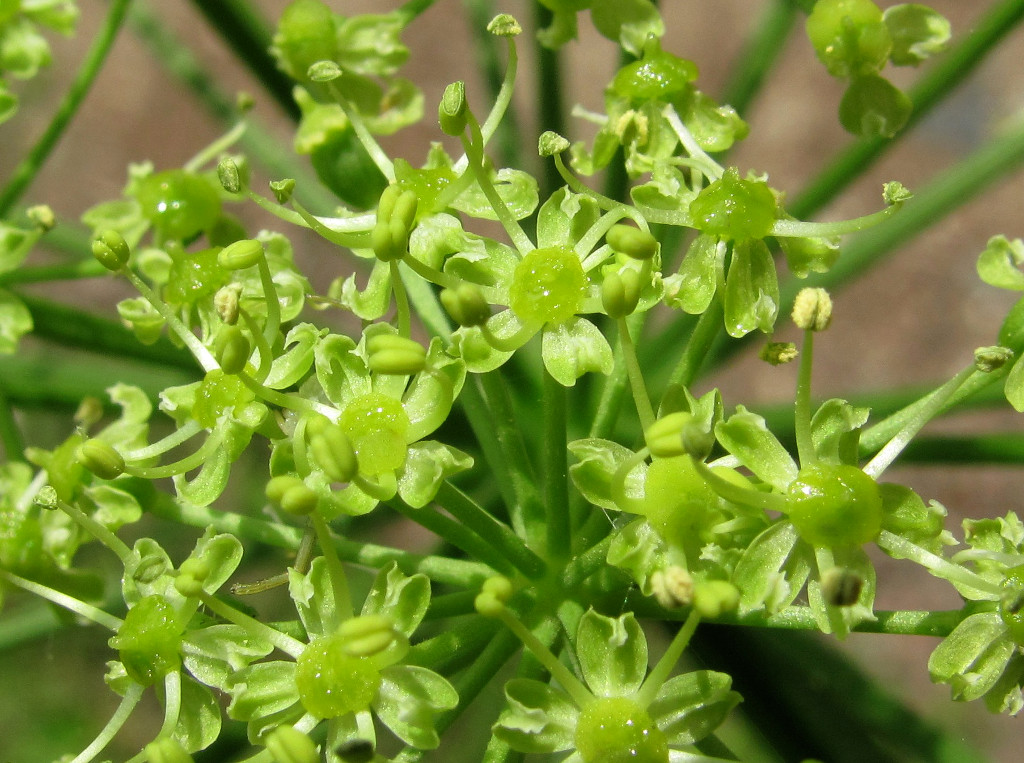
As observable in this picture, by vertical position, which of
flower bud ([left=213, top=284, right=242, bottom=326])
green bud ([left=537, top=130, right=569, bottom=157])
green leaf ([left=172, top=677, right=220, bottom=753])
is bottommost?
green leaf ([left=172, top=677, right=220, bottom=753])

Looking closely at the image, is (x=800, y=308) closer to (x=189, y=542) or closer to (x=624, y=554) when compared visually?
(x=624, y=554)

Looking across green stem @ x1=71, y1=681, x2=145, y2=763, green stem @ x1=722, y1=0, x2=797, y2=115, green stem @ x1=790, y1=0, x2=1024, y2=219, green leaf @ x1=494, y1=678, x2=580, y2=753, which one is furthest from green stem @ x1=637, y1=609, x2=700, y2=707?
green stem @ x1=722, y1=0, x2=797, y2=115

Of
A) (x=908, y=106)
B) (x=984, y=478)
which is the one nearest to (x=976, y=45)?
(x=908, y=106)

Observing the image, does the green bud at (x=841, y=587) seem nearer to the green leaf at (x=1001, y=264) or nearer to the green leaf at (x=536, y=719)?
the green leaf at (x=536, y=719)

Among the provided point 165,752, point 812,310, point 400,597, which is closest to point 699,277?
point 812,310

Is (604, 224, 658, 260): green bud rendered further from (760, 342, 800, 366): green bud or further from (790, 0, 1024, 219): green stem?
(790, 0, 1024, 219): green stem

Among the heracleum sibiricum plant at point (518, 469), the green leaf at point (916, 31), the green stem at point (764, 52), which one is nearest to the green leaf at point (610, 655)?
the heracleum sibiricum plant at point (518, 469)
